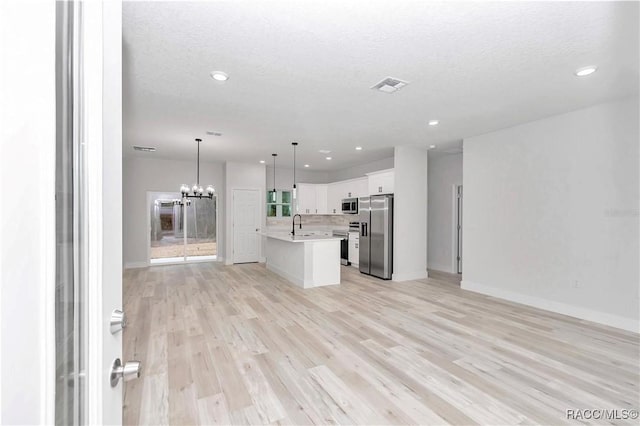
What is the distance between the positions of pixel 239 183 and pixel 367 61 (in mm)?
5999

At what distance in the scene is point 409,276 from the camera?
605cm

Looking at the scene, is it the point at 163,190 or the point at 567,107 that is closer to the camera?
the point at 567,107

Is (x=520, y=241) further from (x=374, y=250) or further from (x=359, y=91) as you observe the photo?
(x=359, y=91)

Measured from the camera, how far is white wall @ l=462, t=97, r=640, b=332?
3561 millimetres

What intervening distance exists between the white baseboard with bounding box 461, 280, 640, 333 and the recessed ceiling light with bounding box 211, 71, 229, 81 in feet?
17.2

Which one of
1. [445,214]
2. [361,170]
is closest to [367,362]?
[445,214]

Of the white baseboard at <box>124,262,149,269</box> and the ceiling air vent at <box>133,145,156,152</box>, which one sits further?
the white baseboard at <box>124,262,149,269</box>

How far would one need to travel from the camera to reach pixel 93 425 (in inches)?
26.0

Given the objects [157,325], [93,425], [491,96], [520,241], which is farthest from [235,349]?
[520,241]

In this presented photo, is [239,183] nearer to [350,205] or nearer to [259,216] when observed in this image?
[259,216]

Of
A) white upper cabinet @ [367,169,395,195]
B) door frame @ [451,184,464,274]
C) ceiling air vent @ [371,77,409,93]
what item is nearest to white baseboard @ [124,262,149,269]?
white upper cabinet @ [367,169,395,195]

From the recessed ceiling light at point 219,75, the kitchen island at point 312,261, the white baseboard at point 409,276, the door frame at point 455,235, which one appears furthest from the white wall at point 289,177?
the recessed ceiling light at point 219,75

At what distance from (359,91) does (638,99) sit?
3.46m

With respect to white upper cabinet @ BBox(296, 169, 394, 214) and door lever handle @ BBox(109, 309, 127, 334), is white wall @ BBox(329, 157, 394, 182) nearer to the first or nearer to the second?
white upper cabinet @ BBox(296, 169, 394, 214)
